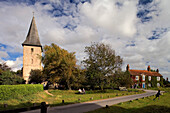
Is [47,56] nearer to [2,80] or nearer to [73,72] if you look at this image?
[73,72]

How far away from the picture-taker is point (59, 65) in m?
29.4

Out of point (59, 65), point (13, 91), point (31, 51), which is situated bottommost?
point (13, 91)

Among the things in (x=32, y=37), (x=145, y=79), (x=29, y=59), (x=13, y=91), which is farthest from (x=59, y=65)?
(x=145, y=79)

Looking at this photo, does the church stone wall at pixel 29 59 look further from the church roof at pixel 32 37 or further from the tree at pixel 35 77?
the tree at pixel 35 77

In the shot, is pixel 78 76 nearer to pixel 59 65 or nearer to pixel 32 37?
pixel 59 65

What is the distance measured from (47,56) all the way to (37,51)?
1515 centimetres

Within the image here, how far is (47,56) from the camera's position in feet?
100

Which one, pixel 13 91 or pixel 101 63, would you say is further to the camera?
pixel 101 63

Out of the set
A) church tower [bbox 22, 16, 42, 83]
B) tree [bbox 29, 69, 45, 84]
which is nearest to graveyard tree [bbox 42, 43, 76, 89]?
tree [bbox 29, 69, 45, 84]

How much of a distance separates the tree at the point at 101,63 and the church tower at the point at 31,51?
23.5 metres

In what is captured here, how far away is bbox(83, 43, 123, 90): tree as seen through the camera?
2464cm

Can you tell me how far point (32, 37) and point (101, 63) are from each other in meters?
31.5

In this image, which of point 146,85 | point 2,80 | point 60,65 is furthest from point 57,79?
point 146,85

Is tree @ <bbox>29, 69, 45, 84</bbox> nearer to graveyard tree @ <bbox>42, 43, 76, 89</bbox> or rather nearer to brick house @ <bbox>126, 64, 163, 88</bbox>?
graveyard tree @ <bbox>42, 43, 76, 89</bbox>
